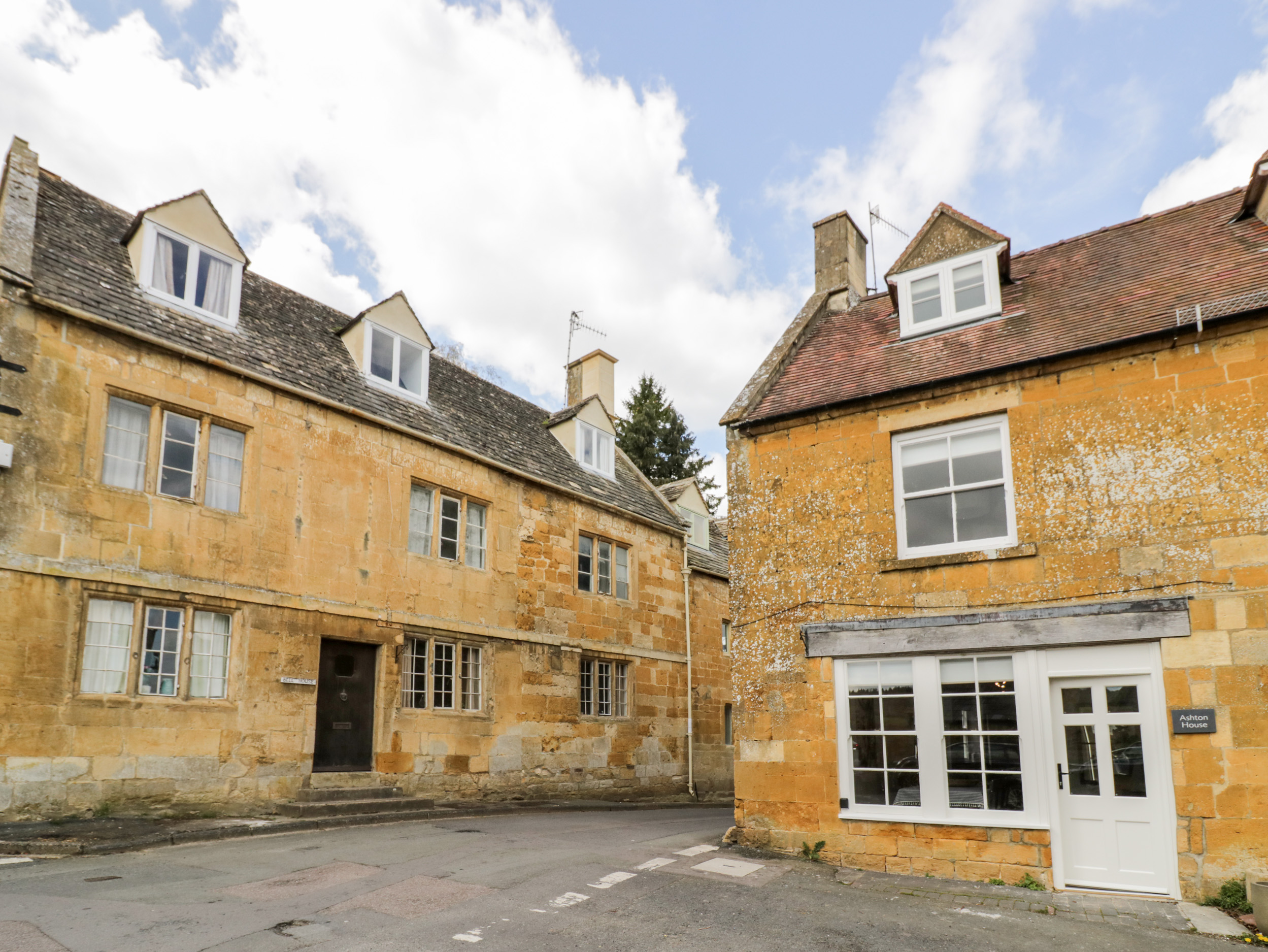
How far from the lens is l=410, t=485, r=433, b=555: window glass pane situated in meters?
16.2

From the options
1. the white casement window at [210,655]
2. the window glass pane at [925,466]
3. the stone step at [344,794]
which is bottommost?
the stone step at [344,794]

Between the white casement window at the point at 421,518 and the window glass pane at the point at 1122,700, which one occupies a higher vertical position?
the white casement window at the point at 421,518

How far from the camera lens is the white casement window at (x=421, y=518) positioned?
16.2m

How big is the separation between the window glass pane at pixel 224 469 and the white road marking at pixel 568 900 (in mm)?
7940

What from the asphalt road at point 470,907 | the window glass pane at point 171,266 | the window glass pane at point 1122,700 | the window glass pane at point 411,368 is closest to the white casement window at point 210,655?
the asphalt road at point 470,907

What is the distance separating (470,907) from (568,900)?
3.05 ft

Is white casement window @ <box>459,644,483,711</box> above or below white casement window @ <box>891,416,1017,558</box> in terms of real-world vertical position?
below

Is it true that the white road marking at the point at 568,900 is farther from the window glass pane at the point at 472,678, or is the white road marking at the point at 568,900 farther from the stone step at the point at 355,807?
the window glass pane at the point at 472,678

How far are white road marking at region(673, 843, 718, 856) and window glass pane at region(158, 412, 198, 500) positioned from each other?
8339 mm

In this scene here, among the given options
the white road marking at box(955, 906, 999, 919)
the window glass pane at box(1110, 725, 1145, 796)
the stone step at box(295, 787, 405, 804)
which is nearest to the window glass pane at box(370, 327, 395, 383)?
the stone step at box(295, 787, 405, 804)

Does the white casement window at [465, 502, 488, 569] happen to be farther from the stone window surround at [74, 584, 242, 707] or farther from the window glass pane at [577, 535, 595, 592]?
the stone window surround at [74, 584, 242, 707]

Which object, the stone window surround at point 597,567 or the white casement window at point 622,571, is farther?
the white casement window at point 622,571

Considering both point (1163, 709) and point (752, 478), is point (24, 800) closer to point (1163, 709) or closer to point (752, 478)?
point (752, 478)

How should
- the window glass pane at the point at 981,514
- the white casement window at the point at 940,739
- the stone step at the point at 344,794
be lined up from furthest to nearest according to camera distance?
1. the stone step at the point at 344,794
2. the window glass pane at the point at 981,514
3. the white casement window at the point at 940,739
